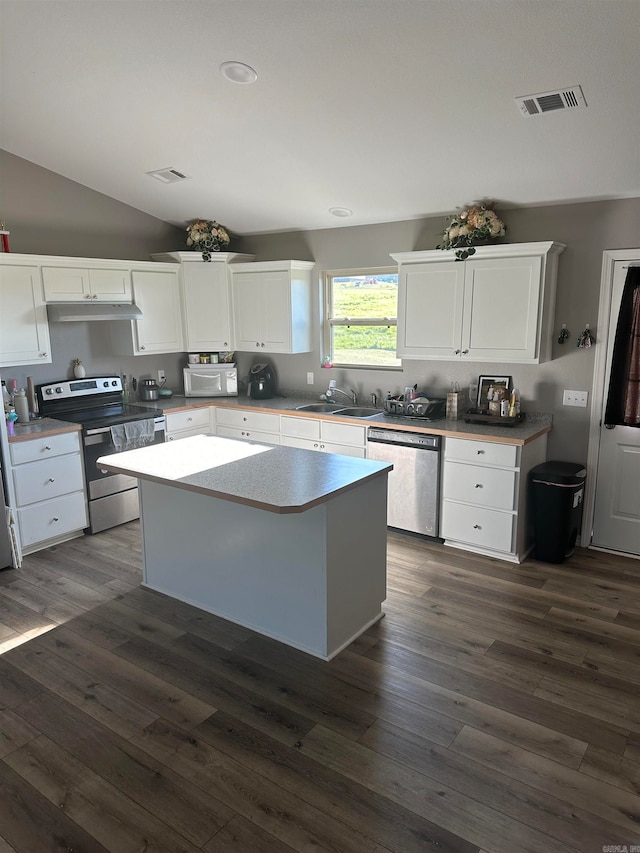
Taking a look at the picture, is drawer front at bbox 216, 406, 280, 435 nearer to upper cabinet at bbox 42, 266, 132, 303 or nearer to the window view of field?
the window view of field

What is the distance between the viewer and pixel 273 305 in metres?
5.21

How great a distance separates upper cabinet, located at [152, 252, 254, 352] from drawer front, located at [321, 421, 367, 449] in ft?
4.92

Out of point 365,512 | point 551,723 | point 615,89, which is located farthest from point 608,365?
point 551,723

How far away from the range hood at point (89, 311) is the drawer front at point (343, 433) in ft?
6.11

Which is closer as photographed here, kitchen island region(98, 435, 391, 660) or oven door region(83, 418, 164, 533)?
kitchen island region(98, 435, 391, 660)

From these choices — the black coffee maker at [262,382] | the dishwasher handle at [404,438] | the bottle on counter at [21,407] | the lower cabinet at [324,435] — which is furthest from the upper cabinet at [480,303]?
the bottle on counter at [21,407]

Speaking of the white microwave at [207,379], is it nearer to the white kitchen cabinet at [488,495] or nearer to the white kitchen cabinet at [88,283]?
the white kitchen cabinet at [88,283]

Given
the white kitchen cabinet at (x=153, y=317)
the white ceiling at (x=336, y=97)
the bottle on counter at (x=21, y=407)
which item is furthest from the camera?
the white kitchen cabinet at (x=153, y=317)

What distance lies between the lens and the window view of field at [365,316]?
4984 millimetres

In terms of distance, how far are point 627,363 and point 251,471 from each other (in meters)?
2.65

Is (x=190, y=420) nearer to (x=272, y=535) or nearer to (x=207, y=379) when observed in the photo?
(x=207, y=379)

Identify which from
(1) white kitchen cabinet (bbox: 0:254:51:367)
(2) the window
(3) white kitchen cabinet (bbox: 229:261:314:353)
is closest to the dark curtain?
(2) the window

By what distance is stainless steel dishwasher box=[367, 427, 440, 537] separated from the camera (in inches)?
165

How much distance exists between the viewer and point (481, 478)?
13.1 feet
